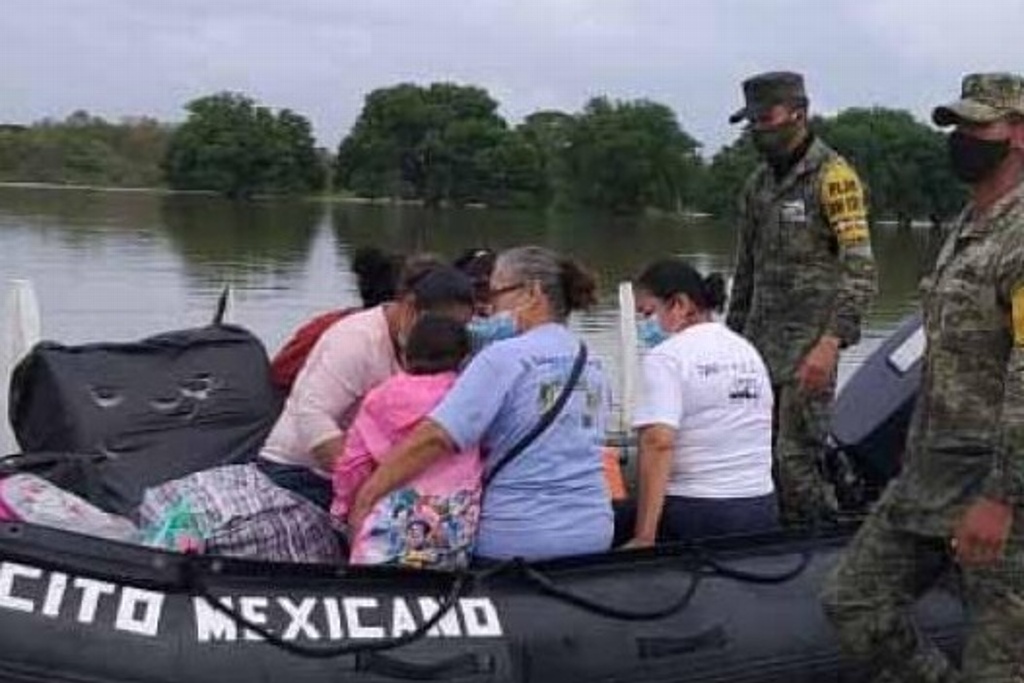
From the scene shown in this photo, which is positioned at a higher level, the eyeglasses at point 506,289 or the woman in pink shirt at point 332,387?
the eyeglasses at point 506,289

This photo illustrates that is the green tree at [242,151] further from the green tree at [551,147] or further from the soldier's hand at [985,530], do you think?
the soldier's hand at [985,530]

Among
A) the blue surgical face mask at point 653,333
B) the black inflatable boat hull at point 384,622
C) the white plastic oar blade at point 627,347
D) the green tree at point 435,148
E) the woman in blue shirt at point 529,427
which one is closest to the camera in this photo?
the black inflatable boat hull at point 384,622

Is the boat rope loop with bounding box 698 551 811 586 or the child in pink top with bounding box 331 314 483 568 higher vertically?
the child in pink top with bounding box 331 314 483 568

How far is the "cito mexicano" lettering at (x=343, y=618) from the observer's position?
3.92m

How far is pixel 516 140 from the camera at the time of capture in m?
25.2

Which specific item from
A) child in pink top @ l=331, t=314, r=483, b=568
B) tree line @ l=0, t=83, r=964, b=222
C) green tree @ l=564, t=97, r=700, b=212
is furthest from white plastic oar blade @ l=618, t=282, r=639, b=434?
green tree @ l=564, t=97, r=700, b=212

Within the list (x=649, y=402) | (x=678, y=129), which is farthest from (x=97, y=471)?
(x=678, y=129)

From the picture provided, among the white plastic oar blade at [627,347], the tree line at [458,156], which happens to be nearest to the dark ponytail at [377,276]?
the white plastic oar blade at [627,347]

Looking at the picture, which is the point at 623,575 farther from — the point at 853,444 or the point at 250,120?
the point at 250,120

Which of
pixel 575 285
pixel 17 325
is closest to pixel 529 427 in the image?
pixel 575 285

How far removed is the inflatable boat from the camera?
3863mm

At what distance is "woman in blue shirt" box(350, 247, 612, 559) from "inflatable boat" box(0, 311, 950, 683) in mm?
101

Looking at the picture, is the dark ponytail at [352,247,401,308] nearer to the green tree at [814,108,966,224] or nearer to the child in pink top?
the child in pink top

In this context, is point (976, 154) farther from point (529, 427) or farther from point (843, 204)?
point (843, 204)
